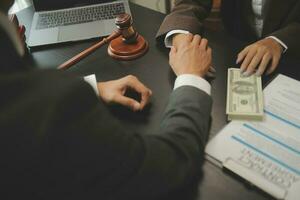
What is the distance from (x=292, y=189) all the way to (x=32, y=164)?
18.8 inches

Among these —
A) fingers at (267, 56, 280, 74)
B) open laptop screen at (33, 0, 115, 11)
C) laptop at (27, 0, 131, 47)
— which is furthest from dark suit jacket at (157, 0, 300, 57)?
open laptop screen at (33, 0, 115, 11)

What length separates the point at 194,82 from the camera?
814mm

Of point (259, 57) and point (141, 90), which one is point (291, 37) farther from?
point (141, 90)

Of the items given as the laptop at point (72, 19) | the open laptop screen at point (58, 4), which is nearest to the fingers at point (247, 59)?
the laptop at point (72, 19)

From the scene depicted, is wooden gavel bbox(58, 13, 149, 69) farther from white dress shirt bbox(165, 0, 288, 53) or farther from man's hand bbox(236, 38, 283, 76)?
man's hand bbox(236, 38, 283, 76)

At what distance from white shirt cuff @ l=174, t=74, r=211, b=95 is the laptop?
483 mm

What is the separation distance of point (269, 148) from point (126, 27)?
57cm

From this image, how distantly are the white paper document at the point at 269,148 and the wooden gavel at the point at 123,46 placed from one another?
0.44 metres

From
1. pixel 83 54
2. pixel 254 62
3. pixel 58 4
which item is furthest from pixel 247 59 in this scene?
pixel 58 4

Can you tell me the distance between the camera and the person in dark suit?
0.96 meters

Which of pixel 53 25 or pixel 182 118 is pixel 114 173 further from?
pixel 53 25

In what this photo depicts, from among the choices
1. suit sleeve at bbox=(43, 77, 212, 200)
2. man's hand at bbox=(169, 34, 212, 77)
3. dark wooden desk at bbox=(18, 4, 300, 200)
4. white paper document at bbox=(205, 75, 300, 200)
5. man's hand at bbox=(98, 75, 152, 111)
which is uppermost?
suit sleeve at bbox=(43, 77, 212, 200)

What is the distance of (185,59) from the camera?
3.06 feet

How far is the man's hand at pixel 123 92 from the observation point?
2.78ft
